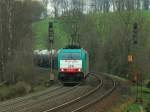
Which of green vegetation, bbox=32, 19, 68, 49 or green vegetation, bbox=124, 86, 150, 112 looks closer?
green vegetation, bbox=124, 86, 150, 112

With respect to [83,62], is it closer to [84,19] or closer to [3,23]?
[3,23]

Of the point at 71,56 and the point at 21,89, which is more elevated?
the point at 71,56

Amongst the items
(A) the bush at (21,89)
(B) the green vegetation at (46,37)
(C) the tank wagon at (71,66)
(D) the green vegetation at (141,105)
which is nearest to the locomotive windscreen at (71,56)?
(C) the tank wagon at (71,66)

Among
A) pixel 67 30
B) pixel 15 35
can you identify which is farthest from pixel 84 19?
pixel 15 35

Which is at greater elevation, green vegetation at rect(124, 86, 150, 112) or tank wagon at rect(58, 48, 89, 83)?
tank wagon at rect(58, 48, 89, 83)

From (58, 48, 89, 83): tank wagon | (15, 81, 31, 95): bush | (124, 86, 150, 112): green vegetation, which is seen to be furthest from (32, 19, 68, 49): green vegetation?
(124, 86, 150, 112): green vegetation

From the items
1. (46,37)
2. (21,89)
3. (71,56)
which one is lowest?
(21,89)

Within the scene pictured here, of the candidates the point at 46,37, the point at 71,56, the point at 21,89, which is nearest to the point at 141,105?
the point at 21,89

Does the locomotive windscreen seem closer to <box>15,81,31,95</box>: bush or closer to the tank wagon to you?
the tank wagon

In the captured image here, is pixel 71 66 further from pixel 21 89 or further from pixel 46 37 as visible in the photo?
pixel 46 37

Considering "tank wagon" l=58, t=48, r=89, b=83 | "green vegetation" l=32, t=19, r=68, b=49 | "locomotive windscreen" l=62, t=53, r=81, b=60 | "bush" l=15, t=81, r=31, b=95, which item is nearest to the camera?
"bush" l=15, t=81, r=31, b=95

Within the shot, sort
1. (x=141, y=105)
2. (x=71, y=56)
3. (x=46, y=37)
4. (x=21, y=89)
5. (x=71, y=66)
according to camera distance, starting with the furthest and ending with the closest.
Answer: (x=46, y=37), (x=71, y=56), (x=71, y=66), (x=21, y=89), (x=141, y=105)

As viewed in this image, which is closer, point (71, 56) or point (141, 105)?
point (141, 105)

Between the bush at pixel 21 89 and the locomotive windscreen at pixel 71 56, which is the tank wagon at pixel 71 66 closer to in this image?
the locomotive windscreen at pixel 71 56
